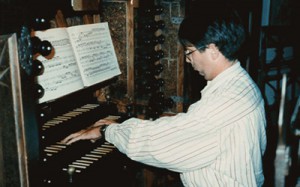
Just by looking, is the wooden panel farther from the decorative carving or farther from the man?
the man

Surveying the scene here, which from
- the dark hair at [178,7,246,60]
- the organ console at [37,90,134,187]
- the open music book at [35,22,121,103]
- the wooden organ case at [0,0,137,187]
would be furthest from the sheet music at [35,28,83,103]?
the dark hair at [178,7,246,60]

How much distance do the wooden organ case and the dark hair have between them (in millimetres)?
1047

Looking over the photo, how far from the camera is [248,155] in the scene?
7.99 feet

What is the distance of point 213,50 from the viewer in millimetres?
2510

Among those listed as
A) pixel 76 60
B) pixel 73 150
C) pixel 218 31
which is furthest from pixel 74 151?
pixel 218 31

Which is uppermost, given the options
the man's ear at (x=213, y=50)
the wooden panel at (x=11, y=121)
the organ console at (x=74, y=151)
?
the man's ear at (x=213, y=50)

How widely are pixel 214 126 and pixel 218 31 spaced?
2.09 ft

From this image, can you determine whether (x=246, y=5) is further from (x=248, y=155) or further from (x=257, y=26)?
(x=248, y=155)

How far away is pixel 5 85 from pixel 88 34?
A: 1601 millimetres

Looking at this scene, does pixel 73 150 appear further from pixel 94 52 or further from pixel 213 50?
pixel 213 50

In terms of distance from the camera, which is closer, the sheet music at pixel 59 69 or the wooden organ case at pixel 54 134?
the wooden organ case at pixel 54 134

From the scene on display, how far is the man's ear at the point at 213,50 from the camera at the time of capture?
249 cm

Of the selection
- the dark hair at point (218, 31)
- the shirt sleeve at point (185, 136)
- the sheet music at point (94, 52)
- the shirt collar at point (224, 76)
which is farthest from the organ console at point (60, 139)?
the shirt collar at point (224, 76)

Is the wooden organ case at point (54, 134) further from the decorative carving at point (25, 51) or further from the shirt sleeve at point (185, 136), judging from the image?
the shirt sleeve at point (185, 136)
